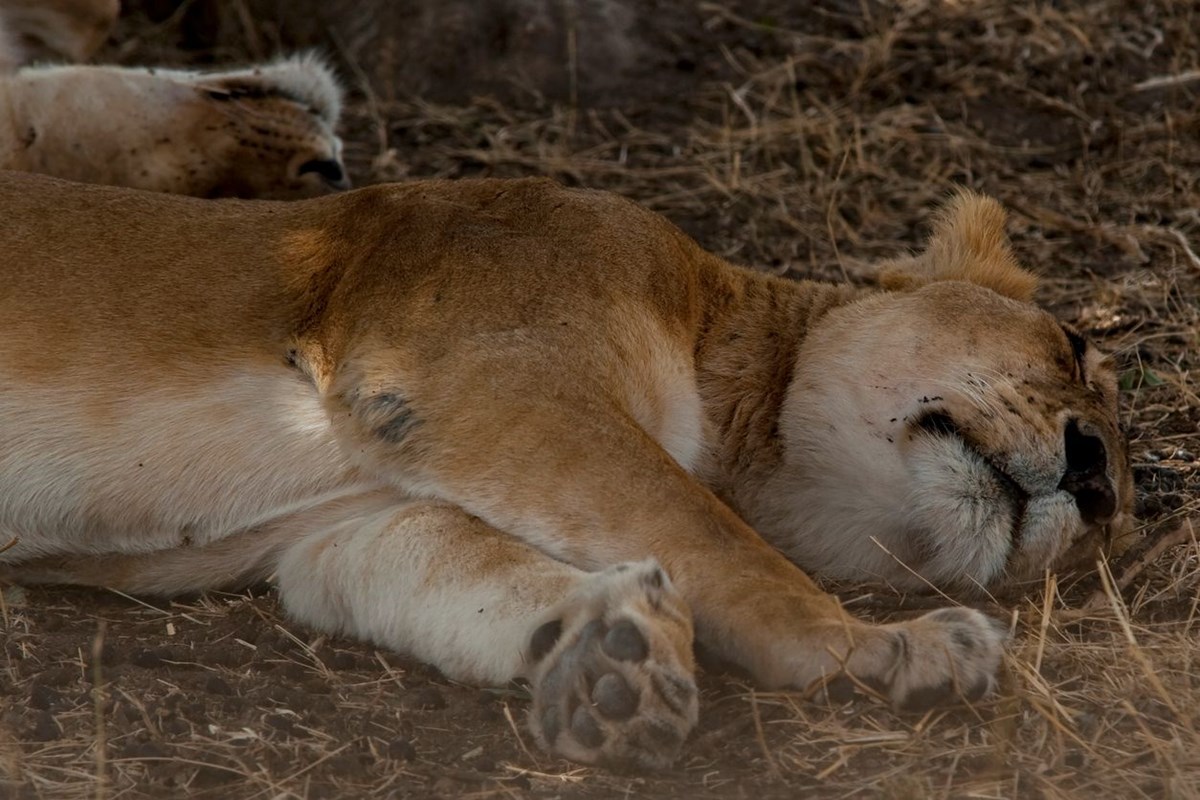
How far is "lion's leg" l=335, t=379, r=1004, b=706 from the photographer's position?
3008 millimetres

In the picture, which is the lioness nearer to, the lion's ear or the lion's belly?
the lion's belly

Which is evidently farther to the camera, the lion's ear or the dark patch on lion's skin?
the lion's ear

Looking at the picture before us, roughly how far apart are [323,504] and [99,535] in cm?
49

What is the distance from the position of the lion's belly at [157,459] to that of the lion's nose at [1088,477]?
1.55m

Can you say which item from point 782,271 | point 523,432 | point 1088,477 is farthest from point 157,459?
point 782,271

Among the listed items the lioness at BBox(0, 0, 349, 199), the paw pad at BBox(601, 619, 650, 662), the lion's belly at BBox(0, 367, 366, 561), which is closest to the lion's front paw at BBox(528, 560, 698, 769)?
the paw pad at BBox(601, 619, 650, 662)

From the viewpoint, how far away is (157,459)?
3557 mm

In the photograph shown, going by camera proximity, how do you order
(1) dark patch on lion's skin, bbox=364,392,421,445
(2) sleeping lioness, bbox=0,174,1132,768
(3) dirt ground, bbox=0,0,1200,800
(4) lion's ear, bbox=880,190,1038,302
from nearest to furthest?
1. (3) dirt ground, bbox=0,0,1200,800
2. (2) sleeping lioness, bbox=0,174,1132,768
3. (1) dark patch on lion's skin, bbox=364,392,421,445
4. (4) lion's ear, bbox=880,190,1038,302

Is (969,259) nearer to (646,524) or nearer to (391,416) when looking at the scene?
(646,524)

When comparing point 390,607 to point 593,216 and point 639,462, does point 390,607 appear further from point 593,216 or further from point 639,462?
point 593,216

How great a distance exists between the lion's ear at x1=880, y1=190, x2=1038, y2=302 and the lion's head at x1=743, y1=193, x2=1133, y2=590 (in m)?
0.15

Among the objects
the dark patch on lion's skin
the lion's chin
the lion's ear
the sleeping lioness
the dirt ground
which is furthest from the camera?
the lion's ear

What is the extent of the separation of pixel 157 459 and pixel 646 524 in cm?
112

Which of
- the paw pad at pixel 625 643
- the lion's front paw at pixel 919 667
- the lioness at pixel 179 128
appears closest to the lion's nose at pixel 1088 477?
the lion's front paw at pixel 919 667
